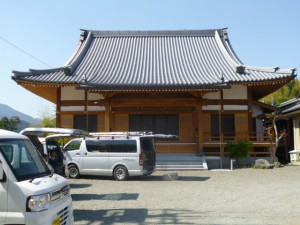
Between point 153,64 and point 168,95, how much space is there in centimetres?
376

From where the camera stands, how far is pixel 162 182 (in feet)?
42.0

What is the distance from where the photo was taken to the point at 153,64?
72.7 ft

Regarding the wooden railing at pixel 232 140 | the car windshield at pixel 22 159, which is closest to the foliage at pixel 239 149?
the wooden railing at pixel 232 140

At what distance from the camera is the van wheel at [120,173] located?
44.6 ft

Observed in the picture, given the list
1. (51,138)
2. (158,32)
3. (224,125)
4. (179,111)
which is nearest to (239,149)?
(224,125)

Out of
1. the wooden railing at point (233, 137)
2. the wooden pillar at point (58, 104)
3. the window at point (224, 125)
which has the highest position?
the wooden pillar at point (58, 104)

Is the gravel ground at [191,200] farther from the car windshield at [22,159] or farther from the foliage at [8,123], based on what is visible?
the foliage at [8,123]

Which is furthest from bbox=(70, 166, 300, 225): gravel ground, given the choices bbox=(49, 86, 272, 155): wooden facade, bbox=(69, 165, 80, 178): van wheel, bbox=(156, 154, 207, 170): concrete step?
bbox=(49, 86, 272, 155): wooden facade

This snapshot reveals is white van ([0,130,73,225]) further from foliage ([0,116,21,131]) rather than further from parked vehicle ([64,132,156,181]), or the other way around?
foliage ([0,116,21,131])

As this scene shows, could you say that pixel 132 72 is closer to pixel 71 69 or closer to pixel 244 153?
pixel 71 69

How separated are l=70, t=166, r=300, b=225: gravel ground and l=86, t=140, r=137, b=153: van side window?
1.25 m

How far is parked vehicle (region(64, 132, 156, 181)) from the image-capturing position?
13500mm

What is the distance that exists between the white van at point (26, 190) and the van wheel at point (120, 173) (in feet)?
26.9

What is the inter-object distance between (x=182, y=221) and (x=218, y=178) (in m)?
7.21
